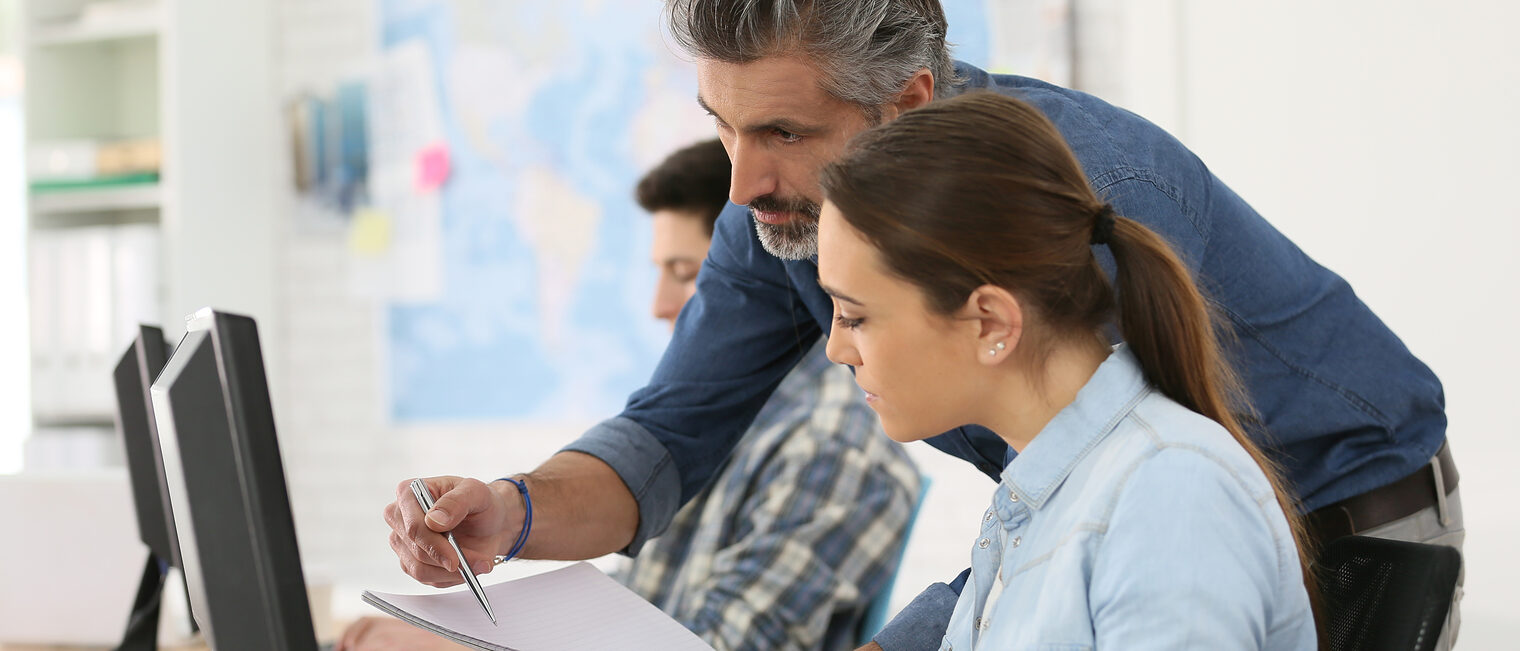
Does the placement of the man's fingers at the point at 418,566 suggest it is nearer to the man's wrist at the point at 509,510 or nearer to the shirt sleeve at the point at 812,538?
the man's wrist at the point at 509,510

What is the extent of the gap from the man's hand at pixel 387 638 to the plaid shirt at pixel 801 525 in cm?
35

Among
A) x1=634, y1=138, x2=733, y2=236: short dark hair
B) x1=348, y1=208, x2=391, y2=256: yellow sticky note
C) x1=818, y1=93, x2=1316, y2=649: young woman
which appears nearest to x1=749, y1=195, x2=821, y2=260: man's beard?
x1=818, y1=93, x2=1316, y2=649: young woman

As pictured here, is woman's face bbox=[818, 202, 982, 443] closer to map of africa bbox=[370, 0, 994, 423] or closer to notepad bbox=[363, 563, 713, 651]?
notepad bbox=[363, 563, 713, 651]

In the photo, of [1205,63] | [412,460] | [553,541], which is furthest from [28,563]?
[1205,63]

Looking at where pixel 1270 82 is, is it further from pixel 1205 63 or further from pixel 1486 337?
pixel 1486 337

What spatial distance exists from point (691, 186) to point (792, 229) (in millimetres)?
835

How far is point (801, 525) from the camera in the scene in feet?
5.58

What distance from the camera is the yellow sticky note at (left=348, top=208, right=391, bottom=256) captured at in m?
3.43

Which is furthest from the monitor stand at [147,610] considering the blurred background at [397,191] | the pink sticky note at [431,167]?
the pink sticky note at [431,167]

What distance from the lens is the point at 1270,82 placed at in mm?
2449

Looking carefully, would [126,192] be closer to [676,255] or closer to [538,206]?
[538,206]

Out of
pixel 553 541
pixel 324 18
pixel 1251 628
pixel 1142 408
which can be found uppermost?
pixel 324 18

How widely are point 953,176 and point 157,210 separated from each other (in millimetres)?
3202

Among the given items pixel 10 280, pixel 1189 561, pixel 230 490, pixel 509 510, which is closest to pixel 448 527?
pixel 509 510
